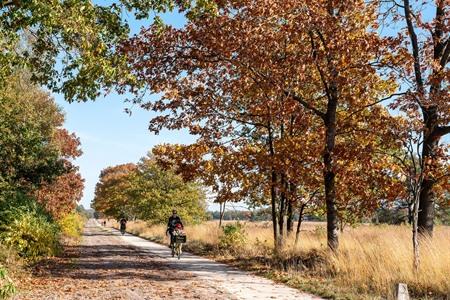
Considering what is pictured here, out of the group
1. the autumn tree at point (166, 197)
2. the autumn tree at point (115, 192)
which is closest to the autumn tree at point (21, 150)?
the autumn tree at point (166, 197)

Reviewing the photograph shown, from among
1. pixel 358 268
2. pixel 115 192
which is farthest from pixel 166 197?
pixel 115 192

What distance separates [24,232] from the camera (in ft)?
57.3

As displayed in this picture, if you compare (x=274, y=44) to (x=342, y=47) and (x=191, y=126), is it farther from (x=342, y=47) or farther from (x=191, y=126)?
(x=191, y=126)

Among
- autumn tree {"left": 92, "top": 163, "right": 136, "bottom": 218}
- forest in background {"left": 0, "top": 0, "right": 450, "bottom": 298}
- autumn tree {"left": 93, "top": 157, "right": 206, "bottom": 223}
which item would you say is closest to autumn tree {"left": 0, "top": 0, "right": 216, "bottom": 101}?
forest in background {"left": 0, "top": 0, "right": 450, "bottom": 298}

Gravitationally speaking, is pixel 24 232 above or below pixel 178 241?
above

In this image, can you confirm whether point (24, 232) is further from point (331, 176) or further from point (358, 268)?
point (358, 268)

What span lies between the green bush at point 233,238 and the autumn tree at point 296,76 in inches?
183

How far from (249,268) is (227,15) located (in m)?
8.23

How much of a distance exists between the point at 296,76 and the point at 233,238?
988 centimetres

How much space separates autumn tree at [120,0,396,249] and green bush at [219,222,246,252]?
4639 millimetres

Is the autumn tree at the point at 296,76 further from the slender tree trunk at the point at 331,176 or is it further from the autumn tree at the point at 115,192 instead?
the autumn tree at the point at 115,192

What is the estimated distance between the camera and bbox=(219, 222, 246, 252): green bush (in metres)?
21.7

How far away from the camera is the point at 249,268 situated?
1566cm

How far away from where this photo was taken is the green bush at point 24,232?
16891 millimetres
